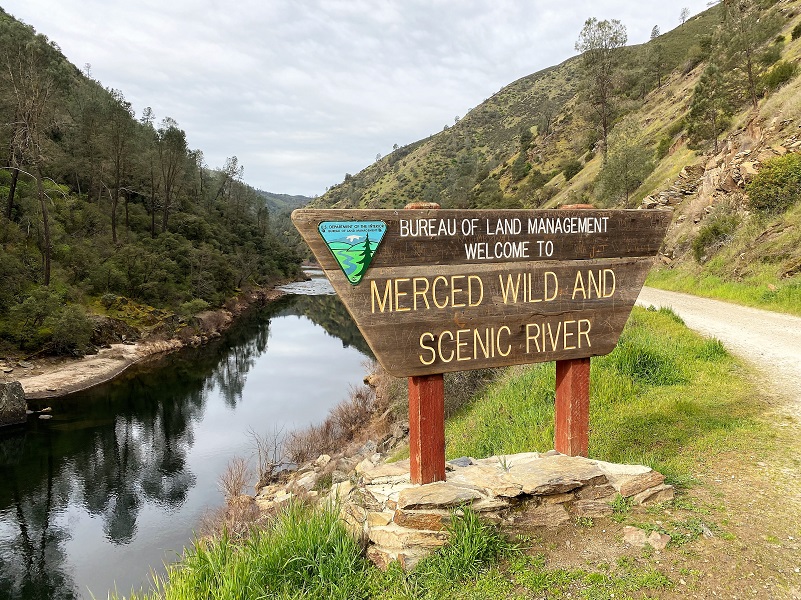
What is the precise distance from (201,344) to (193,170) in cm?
4747

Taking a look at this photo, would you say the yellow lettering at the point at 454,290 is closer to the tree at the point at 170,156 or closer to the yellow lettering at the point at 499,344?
the yellow lettering at the point at 499,344

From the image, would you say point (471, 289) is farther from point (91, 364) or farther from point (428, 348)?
point (91, 364)

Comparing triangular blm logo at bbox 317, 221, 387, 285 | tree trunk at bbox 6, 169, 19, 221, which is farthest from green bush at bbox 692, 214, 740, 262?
tree trunk at bbox 6, 169, 19, 221

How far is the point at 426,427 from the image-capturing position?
391cm

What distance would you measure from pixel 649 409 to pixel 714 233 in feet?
47.6

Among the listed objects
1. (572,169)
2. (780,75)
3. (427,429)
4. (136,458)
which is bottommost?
(136,458)

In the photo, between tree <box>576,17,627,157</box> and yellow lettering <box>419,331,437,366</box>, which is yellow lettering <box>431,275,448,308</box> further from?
tree <box>576,17,627,157</box>

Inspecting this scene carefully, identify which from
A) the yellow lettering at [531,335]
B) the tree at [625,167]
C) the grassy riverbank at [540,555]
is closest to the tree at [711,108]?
the tree at [625,167]

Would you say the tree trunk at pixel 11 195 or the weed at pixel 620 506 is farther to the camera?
the tree trunk at pixel 11 195

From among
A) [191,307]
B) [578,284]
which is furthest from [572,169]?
[578,284]

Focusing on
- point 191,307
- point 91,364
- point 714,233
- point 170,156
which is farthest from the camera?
point 170,156

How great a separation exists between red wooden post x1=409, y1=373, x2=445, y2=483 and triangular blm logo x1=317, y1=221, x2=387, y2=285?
101cm

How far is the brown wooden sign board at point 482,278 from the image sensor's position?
3.69 m

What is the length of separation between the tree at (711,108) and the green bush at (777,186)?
11184 millimetres
